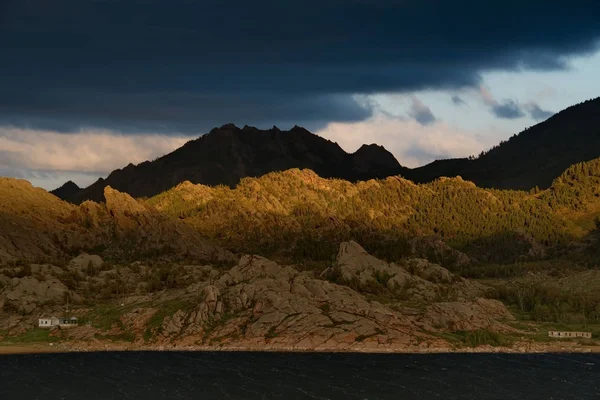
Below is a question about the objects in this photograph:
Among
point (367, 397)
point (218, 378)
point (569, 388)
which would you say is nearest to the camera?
point (367, 397)

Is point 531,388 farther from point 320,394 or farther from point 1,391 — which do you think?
point 1,391

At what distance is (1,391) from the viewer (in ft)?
589

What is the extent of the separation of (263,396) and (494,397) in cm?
5050

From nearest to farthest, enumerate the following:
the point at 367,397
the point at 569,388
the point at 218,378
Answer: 1. the point at 367,397
2. the point at 569,388
3. the point at 218,378

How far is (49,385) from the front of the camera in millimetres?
187625

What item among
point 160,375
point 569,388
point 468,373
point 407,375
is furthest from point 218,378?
point 569,388

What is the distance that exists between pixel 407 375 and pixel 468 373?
16209mm

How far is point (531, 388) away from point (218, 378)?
74816 mm

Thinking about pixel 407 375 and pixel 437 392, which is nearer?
pixel 437 392

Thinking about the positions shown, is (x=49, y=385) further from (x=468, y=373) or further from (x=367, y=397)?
A: (x=468, y=373)

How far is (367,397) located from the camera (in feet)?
557

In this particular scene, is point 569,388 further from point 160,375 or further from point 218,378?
point 160,375

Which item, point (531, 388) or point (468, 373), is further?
point (468, 373)

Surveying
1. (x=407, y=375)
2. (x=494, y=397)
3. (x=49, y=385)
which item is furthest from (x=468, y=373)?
(x=49, y=385)
